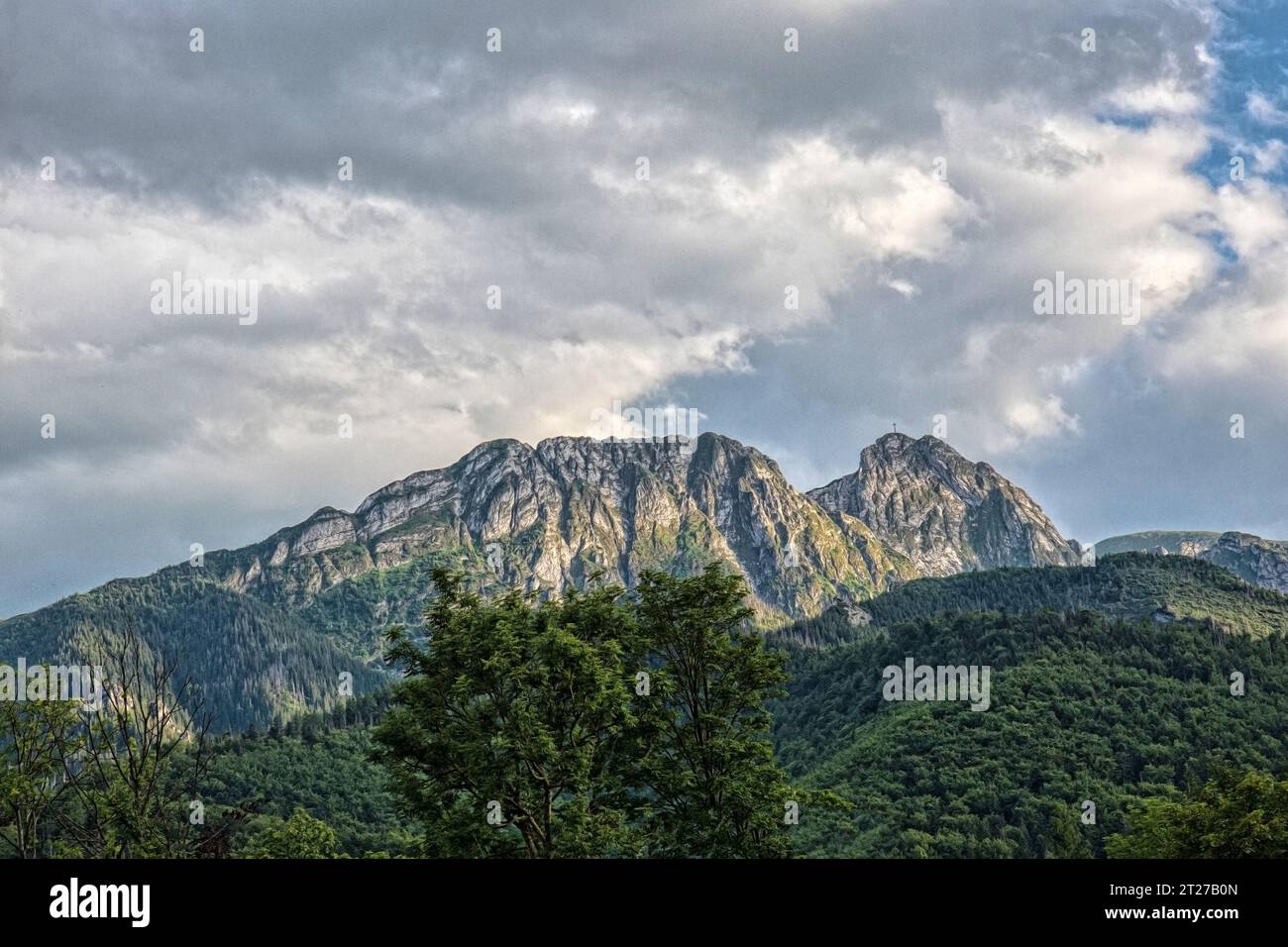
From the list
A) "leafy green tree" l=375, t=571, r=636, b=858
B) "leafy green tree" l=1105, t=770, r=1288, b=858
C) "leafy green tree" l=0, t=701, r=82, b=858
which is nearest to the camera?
"leafy green tree" l=0, t=701, r=82, b=858

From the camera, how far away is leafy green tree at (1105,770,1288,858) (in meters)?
65.9

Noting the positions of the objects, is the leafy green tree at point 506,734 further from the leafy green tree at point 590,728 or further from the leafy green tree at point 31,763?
the leafy green tree at point 31,763

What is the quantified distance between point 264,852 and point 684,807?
143 ft

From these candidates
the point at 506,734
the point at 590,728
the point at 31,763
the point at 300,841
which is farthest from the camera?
the point at 300,841

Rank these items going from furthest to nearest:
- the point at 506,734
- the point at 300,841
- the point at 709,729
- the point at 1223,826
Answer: the point at 300,841, the point at 1223,826, the point at 709,729, the point at 506,734

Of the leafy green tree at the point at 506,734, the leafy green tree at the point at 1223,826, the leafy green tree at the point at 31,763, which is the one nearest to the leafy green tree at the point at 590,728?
the leafy green tree at the point at 506,734

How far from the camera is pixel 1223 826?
2756 inches

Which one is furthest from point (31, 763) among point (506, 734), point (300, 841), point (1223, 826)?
point (1223, 826)

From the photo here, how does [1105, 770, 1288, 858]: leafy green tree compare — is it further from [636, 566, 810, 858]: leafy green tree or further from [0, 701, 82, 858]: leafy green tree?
[0, 701, 82, 858]: leafy green tree

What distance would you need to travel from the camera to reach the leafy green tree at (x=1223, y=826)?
216 ft

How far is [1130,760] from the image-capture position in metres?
185

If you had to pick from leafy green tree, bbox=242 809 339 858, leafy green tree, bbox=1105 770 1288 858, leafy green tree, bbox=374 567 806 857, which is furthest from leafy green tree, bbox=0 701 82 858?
leafy green tree, bbox=1105 770 1288 858

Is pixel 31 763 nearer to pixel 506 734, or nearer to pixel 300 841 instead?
pixel 506 734
